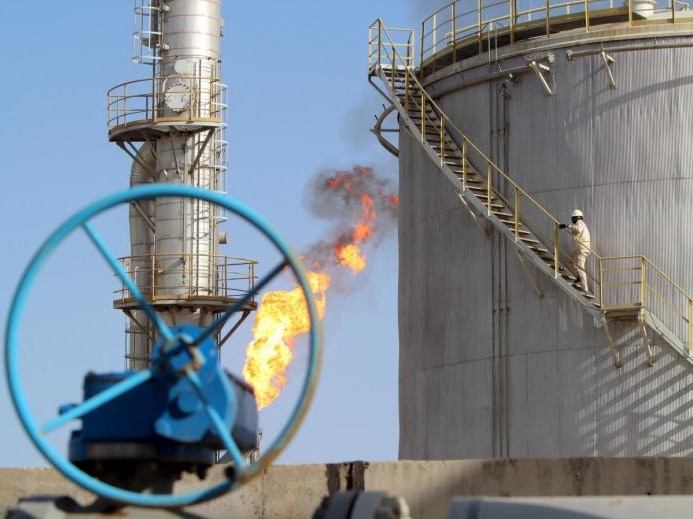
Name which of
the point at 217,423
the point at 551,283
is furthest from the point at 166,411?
the point at 551,283

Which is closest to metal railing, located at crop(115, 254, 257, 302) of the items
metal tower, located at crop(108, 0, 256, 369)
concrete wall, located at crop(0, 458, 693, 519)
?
metal tower, located at crop(108, 0, 256, 369)

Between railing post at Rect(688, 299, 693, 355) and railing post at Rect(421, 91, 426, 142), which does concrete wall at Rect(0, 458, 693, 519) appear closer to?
railing post at Rect(688, 299, 693, 355)

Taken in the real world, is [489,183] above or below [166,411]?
above

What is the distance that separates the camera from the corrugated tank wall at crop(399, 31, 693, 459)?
27781 mm

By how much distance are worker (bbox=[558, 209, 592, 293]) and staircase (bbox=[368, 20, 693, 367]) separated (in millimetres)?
168

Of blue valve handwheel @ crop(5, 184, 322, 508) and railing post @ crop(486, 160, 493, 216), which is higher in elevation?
railing post @ crop(486, 160, 493, 216)

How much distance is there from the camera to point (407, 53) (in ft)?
109

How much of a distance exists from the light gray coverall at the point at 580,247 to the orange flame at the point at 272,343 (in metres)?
16.4

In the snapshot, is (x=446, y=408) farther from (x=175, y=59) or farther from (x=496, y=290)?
(x=175, y=59)

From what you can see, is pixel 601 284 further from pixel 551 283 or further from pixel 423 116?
pixel 423 116

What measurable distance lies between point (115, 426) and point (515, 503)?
2407 millimetres

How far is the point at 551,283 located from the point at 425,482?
1332 cm

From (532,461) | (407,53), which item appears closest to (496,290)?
(407,53)

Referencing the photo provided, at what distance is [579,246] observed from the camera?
2816cm
